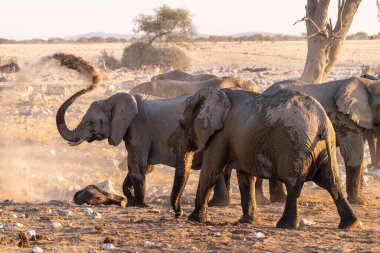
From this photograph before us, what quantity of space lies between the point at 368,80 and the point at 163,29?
25.7 metres

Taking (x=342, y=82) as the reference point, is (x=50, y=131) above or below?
below

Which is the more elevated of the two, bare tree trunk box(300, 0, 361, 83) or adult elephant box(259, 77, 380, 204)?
bare tree trunk box(300, 0, 361, 83)

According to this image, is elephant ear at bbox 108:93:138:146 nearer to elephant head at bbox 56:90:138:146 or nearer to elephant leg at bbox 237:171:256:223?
elephant head at bbox 56:90:138:146

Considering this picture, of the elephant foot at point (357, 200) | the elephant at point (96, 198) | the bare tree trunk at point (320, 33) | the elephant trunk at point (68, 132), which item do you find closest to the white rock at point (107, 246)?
the elephant at point (96, 198)

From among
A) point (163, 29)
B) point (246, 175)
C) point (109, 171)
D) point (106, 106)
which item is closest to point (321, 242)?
point (246, 175)

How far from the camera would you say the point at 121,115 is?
10.6 m

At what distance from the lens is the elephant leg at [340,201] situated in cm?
785

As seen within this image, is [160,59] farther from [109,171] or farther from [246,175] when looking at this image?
[246,175]

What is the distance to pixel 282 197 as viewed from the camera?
10.7 metres

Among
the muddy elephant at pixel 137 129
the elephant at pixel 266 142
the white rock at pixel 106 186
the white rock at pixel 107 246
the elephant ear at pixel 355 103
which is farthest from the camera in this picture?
the white rock at pixel 106 186

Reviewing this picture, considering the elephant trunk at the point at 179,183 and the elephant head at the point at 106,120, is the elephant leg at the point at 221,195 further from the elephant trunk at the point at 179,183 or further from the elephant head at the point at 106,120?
the elephant trunk at the point at 179,183

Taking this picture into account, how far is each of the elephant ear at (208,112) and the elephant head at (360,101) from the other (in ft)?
8.11

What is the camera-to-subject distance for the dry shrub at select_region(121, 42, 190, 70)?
31.0m

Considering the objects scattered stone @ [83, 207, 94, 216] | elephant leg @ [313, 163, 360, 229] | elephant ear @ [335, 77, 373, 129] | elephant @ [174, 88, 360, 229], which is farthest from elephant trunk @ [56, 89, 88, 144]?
elephant leg @ [313, 163, 360, 229]
